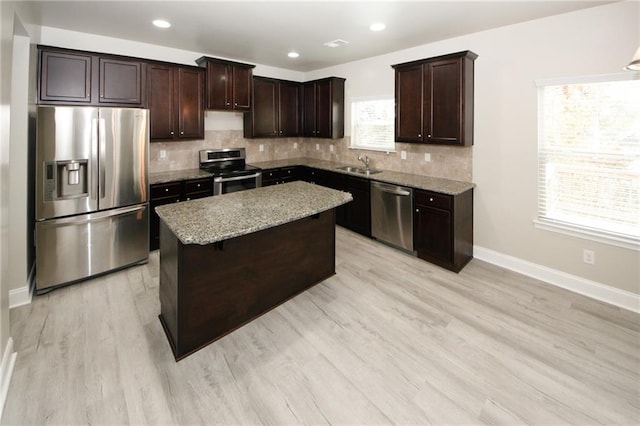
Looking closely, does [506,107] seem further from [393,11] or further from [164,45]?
[164,45]

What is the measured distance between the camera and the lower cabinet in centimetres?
398

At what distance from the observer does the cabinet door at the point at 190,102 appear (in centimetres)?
431

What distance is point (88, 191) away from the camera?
3182 millimetres

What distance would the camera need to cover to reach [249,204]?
8.82 ft

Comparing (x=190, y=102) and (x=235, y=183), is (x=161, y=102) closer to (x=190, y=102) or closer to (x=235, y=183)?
(x=190, y=102)

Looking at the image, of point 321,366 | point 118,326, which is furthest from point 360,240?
point 118,326

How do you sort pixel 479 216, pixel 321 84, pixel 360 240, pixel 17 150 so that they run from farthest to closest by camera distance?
1. pixel 321 84
2. pixel 360 240
3. pixel 479 216
4. pixel 17 150

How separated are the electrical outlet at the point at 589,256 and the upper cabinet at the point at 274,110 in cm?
451

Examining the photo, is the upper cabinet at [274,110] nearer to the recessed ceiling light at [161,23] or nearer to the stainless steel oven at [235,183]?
the stainless steel oven at [235,183]

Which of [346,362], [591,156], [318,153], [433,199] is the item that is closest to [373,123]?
[318,153]

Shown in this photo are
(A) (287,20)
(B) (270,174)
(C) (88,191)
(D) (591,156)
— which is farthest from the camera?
(B) (270,174)

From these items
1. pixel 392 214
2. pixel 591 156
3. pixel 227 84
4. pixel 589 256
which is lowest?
pixel 589 256

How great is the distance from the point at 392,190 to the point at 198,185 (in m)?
2.58

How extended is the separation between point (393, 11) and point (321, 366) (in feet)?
10.4
